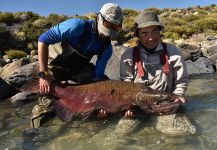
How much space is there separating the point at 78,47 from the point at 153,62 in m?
1.50

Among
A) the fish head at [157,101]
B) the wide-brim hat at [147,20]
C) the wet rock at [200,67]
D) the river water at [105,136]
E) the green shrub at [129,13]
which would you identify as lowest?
the river water at [105,136]

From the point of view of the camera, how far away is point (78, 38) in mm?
6988

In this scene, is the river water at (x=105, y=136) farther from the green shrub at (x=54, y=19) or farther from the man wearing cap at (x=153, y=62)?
the green shrub at (x=54, y=19)

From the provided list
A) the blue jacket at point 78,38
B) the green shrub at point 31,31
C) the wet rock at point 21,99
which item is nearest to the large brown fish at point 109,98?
the blue jacket at point 78,38

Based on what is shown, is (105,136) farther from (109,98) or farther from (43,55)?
(43,55)

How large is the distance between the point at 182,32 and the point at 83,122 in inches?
1035

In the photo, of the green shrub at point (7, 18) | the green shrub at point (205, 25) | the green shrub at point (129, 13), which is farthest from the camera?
the green shrub at point (129, 13)

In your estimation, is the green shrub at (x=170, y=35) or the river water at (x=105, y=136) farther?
the green shrub at (x=170, y=35)

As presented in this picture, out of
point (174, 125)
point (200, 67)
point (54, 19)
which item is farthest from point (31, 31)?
point (174, 125)

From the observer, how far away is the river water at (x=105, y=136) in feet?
18.4

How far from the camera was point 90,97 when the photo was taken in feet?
20.6

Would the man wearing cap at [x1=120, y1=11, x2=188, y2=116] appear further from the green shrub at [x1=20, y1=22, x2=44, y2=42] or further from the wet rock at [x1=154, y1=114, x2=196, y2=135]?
the green shrub at [x1=20, y1=22, x2=44, y2=42]

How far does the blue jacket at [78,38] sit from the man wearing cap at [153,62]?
2.10ft

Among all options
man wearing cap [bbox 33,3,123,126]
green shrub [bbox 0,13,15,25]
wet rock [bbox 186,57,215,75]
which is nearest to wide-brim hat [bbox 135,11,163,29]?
man wearing cap [bbox 33,3,123,126]
